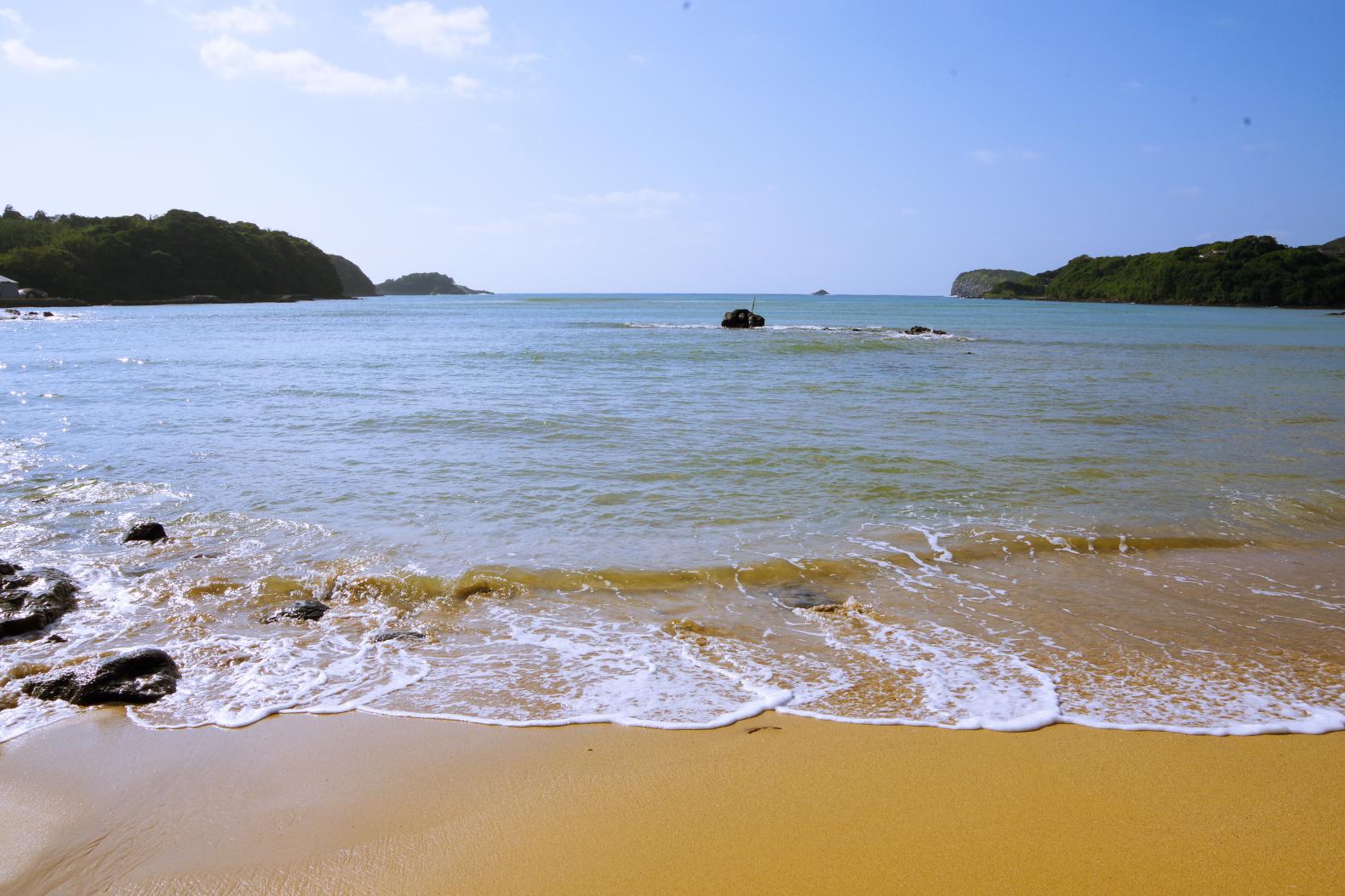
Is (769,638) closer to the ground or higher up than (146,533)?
closer to the ground

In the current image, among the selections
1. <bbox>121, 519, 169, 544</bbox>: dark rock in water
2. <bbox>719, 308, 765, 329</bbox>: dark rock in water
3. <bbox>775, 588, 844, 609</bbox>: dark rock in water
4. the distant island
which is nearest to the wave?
<bbox>775, 588, 844, 609</bbox>: dark rock in water

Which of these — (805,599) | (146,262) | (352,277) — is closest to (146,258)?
(146,262)

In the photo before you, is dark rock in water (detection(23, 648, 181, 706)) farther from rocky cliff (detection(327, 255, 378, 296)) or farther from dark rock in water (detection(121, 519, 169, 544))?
rocky cliff (detection(327, 255, 378, 296))

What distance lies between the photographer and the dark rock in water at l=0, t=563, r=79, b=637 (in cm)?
487

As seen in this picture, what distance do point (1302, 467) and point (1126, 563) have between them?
5.77 m

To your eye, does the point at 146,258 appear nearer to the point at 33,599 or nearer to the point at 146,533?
the point at 146,533

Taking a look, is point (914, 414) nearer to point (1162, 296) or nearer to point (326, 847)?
point (326, 847)

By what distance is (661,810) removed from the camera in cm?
311

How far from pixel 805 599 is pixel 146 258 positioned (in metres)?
110

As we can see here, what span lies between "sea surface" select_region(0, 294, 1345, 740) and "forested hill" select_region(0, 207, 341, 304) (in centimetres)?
8462

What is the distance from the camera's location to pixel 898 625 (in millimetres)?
5168

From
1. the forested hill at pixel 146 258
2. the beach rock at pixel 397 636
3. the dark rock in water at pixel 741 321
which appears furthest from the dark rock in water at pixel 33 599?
the forested hill at pixel 146 258

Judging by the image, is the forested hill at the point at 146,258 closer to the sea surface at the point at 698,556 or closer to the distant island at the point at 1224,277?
the sea surface at the point at 698,556

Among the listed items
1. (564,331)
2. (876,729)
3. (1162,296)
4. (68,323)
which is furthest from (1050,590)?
(1162,296)
